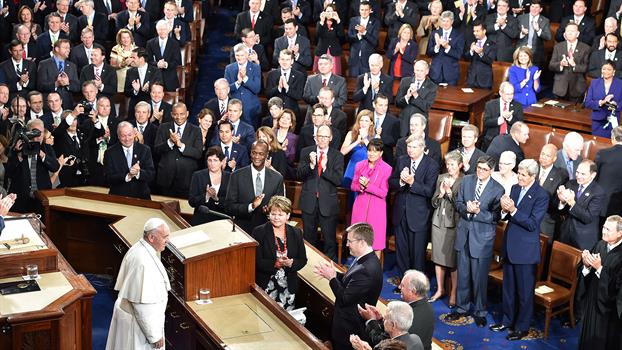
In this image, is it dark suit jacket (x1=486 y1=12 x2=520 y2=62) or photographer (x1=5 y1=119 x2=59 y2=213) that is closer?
photographer (x1=5 y1=119 x2=59 y2=213)

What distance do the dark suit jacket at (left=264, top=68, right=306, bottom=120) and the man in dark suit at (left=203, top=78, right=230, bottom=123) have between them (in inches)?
27.6

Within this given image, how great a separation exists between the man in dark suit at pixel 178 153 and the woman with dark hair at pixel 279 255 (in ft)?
8.44

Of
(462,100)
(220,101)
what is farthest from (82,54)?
(462,100)

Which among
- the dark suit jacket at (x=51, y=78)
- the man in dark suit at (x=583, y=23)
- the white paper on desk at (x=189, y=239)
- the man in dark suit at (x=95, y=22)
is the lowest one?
the white paper on desk at (x=189, y=239)

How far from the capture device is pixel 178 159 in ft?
34.3

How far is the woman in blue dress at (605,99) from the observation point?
11.5 m

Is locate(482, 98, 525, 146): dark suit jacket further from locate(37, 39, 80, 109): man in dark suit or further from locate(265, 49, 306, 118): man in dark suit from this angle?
locate(37, 39, 80, 109): man in dark suit

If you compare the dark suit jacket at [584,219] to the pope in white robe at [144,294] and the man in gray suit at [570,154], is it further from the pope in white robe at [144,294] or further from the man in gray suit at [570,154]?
the pope in white robe at [144,294]

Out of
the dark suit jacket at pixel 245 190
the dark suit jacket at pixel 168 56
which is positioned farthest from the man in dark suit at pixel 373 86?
the dark suit jacket at pixel 245 190

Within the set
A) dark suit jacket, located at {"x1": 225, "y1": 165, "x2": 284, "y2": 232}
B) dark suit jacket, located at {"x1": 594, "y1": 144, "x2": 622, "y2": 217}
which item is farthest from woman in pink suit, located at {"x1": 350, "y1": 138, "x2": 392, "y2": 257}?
dark suit jacket, located at {"x1": 594, "y1": 144, "x2": 622, "y2": 217}

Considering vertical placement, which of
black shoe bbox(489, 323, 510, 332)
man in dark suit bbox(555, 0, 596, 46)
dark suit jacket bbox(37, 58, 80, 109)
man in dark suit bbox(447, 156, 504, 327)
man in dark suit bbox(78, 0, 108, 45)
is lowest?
black shoe bbox(489, 323, 510, 332)

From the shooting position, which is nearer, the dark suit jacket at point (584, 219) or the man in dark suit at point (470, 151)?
the dark suit jacket at point (584, 219)

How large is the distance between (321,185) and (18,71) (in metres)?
3.89

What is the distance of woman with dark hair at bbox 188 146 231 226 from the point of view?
930 centimetres
